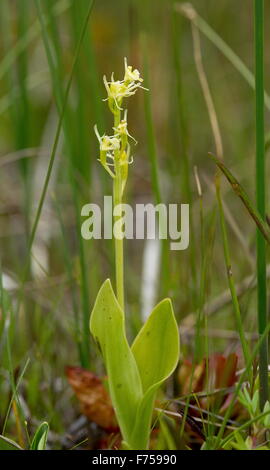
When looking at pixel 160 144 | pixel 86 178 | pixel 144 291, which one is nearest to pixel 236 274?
pixel 144 291

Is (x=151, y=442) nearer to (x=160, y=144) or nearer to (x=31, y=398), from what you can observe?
(x=31, y=398)

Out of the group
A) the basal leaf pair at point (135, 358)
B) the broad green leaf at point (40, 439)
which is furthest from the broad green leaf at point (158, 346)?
the broad green leaf at point (40, 439)

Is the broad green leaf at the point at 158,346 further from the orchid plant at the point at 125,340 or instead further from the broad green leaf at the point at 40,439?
the broad green leaf at the point at 40,439

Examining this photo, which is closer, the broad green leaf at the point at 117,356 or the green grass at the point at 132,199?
the broad green leaf at the point at 117,356

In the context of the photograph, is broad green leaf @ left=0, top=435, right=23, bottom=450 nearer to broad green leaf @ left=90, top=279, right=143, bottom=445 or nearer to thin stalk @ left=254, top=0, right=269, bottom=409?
broad green leaf @ left=90, top=279, right=143, bottom=445

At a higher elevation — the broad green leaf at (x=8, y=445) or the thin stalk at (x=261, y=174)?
the thin stalk at (x=261, y=174)

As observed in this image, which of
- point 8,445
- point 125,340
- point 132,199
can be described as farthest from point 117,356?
point 132,199

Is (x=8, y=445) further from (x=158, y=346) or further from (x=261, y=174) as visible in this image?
(x=261, y=174)
